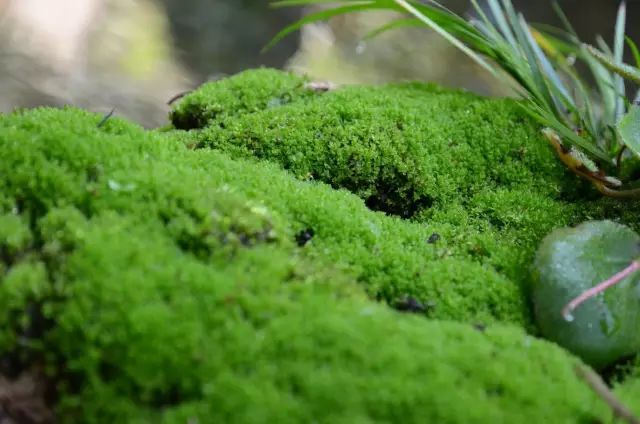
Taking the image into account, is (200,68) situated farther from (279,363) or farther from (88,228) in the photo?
(279,363)

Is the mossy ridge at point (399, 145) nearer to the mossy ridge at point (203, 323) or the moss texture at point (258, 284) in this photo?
the moss texture at point (258, 284)

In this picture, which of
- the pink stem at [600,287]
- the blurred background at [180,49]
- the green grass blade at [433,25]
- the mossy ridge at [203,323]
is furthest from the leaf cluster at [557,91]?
the blurred background at [180,49]

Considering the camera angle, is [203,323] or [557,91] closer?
[203,323]

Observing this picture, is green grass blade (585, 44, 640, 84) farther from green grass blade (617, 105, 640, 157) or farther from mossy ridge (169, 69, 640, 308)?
mossy ridge (169, 69, 640, 308)

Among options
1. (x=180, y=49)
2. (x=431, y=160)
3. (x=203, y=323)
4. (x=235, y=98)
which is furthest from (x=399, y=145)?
(x=180, y=49)

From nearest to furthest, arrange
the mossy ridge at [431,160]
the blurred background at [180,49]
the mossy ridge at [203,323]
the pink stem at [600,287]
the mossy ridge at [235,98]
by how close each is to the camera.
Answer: the mossy ridge at [203,323] → the pink stem at [600,287] → the mossy ridge at [431,160] → the mossy ridge at [235,98] → the blurred background at [180,49]

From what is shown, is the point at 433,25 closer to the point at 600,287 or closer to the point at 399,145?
the point at 399,145
